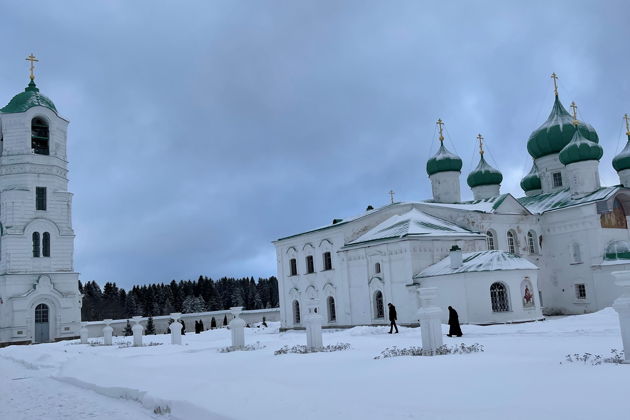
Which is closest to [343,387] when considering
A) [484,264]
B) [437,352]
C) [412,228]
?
[437,352]

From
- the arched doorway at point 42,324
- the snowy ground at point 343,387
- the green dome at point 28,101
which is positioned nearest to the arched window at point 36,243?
the arched doorway at point 42,324

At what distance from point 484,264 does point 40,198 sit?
27.2 metres

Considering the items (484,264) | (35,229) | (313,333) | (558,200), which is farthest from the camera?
(35,229)

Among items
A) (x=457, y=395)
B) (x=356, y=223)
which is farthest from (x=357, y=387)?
(x=356, y=223)

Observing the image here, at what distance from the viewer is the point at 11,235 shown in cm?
3450

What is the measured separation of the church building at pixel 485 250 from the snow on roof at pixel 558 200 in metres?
0.10

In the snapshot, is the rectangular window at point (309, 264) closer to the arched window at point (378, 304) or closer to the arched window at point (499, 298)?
the arched window at point (378, 304)

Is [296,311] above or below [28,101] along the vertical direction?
below

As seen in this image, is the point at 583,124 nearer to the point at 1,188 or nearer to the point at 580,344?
the point at 580,344

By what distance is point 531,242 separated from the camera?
114ft

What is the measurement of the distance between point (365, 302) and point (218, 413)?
23.6 metres

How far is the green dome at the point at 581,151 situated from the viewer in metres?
33.5

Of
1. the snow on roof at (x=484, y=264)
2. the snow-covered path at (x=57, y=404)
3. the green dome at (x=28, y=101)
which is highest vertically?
the green dome at (x=28, y=101)

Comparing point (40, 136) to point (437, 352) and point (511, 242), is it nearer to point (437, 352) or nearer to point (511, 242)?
point (511, 242)
